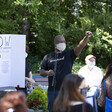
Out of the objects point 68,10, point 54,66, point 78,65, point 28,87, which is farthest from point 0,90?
point 68,10

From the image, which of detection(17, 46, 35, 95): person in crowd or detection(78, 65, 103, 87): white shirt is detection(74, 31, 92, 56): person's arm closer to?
detection(78, 65, 103, 87): white shirt

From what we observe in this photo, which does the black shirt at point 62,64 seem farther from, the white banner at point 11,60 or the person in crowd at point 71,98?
the person in crowd at point 71,98

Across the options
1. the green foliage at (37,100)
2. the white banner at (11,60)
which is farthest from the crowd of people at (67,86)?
the green foliage at (37,100)

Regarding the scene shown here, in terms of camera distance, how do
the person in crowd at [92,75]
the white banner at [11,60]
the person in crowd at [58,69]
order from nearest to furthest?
1. the person in crowd at [58,69]
2. the white banner at [11,60]
3. the person in crowd at [92,75]

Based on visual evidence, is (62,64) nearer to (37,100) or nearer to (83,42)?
(83,42)

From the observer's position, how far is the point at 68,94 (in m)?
Answer: 2.76

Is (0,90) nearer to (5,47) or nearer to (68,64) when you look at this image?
(5,47)

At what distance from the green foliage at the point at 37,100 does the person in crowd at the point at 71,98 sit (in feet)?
12.5

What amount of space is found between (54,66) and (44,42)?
913cm

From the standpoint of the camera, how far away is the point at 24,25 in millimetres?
13578

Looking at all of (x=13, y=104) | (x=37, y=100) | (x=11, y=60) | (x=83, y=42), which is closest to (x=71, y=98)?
(x=13, y=104)

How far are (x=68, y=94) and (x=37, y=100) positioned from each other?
3.99 metres

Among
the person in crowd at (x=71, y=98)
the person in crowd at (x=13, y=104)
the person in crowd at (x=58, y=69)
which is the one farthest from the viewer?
the person in crowd at (x=58, y=69)

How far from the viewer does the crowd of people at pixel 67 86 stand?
105 inches
